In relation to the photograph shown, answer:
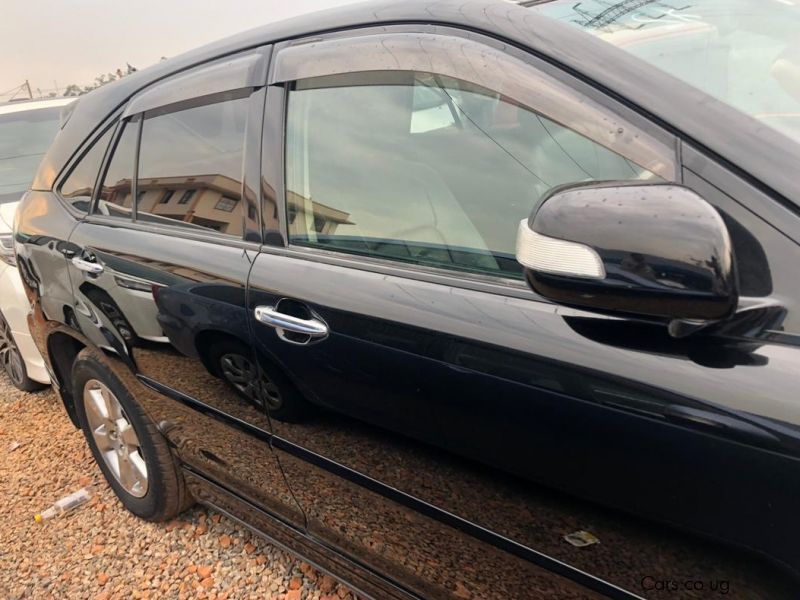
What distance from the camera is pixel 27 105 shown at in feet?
17.8

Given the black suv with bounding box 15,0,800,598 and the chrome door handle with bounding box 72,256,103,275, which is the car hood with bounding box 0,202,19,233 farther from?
the black suv with bounding box 15,0,800,598

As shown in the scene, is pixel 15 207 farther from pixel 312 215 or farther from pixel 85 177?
pixel 312 215

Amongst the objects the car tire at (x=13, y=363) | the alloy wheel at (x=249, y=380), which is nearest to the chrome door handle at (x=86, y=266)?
the alloy wheel at (x=249, y=380)

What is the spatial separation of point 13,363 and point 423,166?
348 cm

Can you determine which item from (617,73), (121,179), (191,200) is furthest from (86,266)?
(617,73)

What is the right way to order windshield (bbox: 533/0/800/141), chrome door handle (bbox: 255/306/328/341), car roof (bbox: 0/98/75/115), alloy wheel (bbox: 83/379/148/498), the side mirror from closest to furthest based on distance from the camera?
the side mirror → windshield (bbox: 533/0/800/141) → chrome door handle (bbox: 255/306/328/341) → alloy wheel (bbox: 83/379/148/498) → car roof (bbox: 0/98/75/115)

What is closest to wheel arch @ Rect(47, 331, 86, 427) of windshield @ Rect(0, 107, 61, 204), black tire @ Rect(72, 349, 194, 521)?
black tire @ Rect(72, 349, 194, 521)

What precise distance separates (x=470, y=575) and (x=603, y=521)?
391 mm

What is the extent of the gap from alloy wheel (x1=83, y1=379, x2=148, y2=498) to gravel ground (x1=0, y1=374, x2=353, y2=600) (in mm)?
204

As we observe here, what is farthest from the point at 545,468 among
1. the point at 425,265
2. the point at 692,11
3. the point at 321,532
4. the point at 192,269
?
the point at 692,11

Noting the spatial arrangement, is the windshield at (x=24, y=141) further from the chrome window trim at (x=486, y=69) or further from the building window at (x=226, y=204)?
the chrome window trim at (x=486, y=69)

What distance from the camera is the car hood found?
3.47 metres

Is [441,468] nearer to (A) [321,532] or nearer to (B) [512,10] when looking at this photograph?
(A) [321,532]

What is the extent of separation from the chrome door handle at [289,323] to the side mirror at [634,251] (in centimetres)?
59
